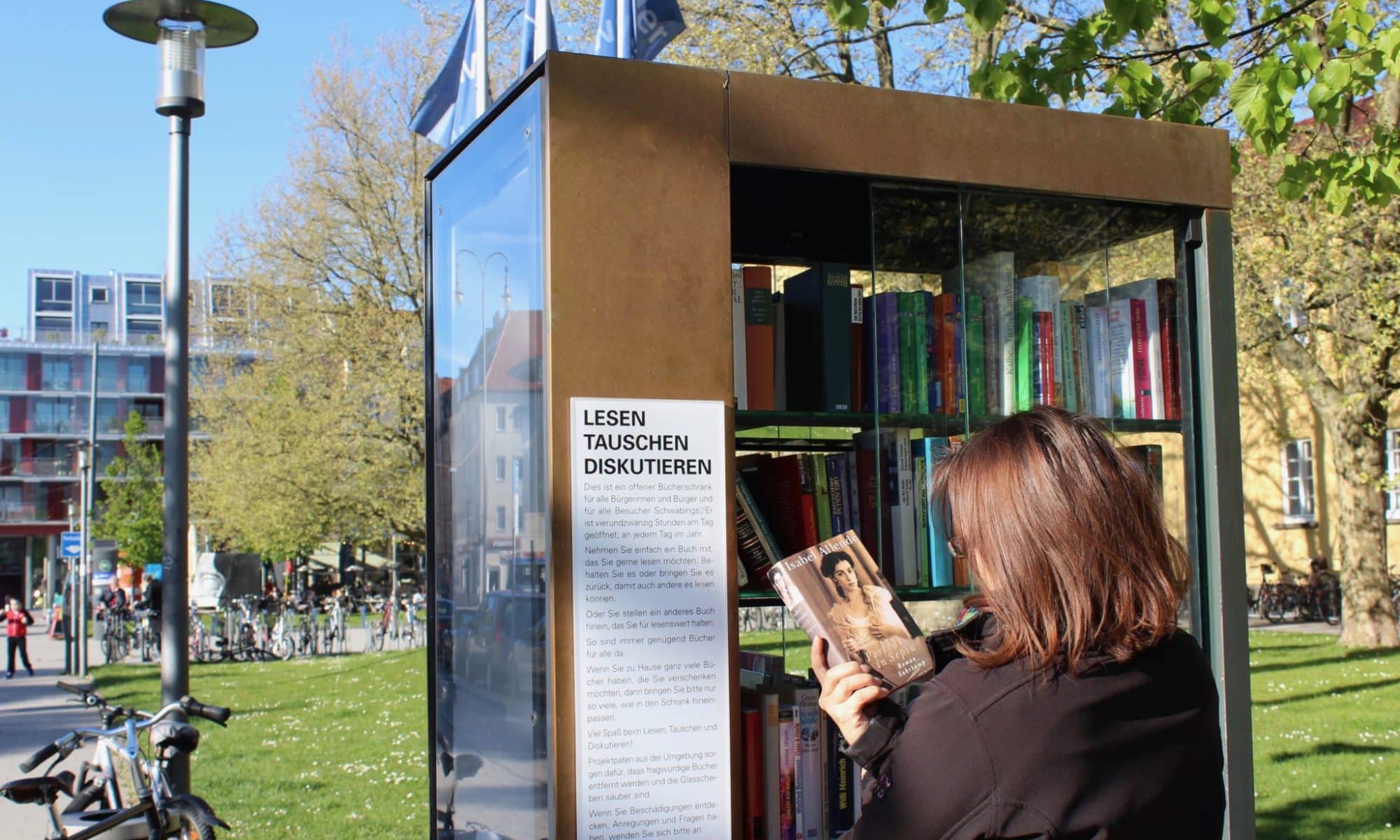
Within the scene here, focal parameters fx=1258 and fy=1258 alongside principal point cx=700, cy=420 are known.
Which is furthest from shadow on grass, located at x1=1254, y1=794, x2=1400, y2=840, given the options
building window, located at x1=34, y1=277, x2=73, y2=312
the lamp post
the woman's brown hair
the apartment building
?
building window, located at x1=34, y1=277, x2=73, y2=312

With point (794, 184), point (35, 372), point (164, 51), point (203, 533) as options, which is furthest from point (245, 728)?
point (35, 372)

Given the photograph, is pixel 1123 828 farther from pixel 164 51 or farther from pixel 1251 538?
pixel 1251 538

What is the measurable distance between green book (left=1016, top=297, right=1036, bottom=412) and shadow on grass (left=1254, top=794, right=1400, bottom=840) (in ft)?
15.1

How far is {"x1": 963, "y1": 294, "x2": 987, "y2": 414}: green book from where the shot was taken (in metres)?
3.95

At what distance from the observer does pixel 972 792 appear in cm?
172

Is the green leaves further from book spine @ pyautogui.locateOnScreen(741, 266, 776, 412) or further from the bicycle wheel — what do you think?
the bicycle wheel

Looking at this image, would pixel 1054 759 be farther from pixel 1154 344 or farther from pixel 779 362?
pixel 1154 344

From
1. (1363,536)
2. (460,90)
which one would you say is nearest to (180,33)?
(460,90)

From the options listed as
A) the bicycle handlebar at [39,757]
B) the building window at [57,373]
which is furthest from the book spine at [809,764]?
the building window at [57,373]

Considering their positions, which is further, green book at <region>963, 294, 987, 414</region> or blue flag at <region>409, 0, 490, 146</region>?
blue flag at <region>409, 0, 490, 146</region>

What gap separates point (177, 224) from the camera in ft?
23.4

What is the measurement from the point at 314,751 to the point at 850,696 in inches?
435

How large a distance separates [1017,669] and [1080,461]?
0.34 metres

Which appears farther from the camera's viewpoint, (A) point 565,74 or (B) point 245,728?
(B) point 245,728
